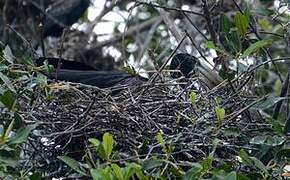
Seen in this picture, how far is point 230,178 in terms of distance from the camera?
6.00ft

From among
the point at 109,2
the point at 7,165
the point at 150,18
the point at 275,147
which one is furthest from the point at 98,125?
the point at 150,18

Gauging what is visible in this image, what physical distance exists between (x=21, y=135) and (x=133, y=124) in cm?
38

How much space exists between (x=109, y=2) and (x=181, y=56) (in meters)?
1.89

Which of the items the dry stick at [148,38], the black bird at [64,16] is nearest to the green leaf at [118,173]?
the dry stick at [148,38]

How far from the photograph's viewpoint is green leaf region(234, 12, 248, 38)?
7.70ft

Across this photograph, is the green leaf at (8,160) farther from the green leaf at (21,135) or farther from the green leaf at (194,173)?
the green leaf at (194,173)

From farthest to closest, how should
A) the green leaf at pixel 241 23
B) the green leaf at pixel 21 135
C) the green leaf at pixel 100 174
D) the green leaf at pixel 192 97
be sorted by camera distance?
the green leaf at pixel 241 23
the green leaf at pixel 192 97
the green leaf at pixel 21 135
the green leaf at pixel 100 174

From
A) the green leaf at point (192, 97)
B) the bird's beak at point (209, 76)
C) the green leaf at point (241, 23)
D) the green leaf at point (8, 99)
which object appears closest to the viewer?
the green leaf at point (8, 99)

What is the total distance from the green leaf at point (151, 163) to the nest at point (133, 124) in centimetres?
13

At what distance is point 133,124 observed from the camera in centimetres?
221

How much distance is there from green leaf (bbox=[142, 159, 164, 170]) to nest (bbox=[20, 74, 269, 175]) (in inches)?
5.1

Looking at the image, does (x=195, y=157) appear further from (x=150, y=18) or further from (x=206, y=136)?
(x=150, y=18)

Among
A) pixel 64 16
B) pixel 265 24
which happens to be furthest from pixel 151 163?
pixel 64 16

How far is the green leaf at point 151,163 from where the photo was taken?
1924mm
